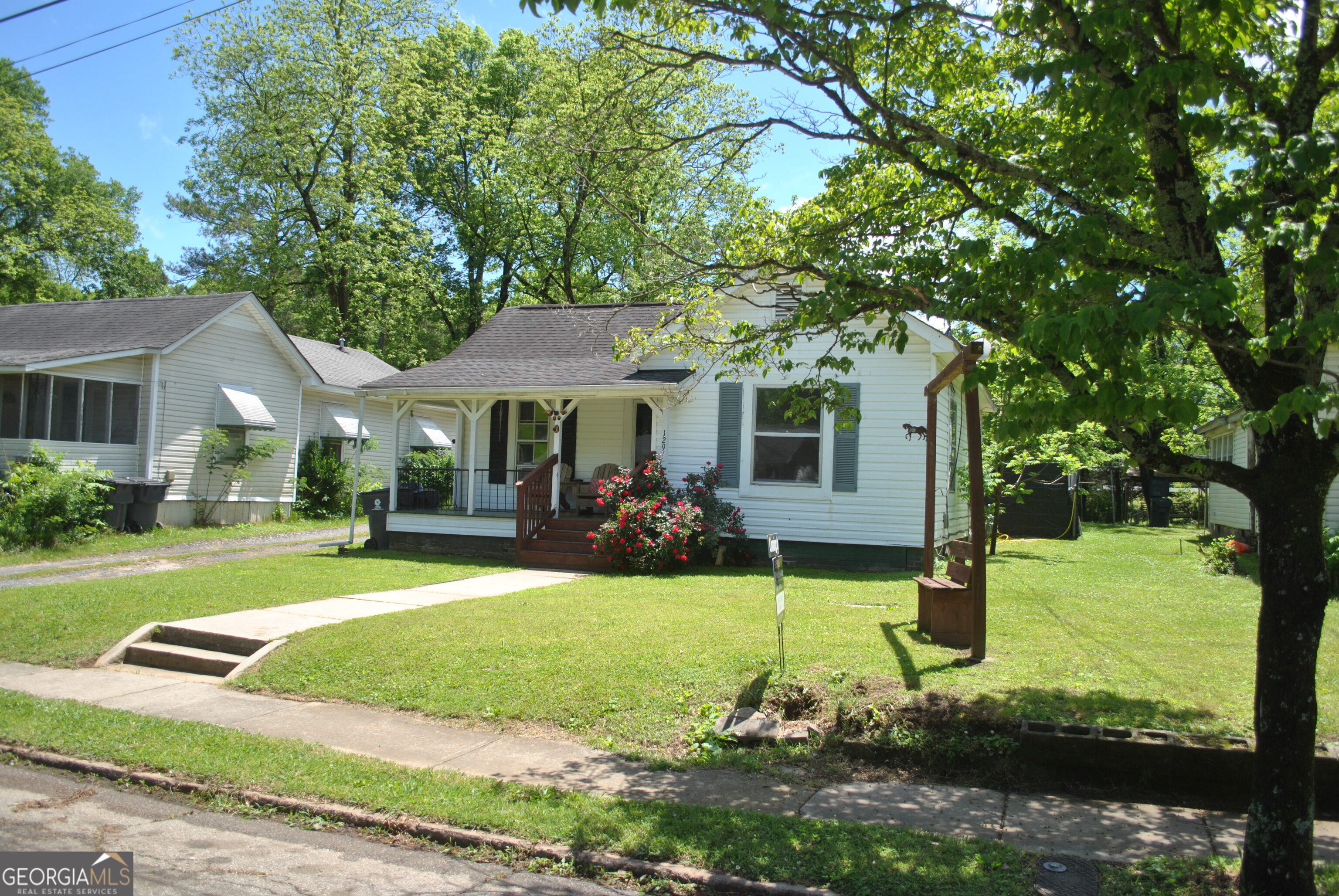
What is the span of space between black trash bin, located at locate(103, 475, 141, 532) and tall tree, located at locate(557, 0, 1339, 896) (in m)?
17.1

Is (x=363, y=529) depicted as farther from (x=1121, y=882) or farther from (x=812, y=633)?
(x=1121, y=882)

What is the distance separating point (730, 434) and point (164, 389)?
13756 mm

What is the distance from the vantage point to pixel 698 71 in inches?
326

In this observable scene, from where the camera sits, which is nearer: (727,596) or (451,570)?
(727,596)

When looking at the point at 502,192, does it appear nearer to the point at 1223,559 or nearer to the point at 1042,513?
the point at 1042,513

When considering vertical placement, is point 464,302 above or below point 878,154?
above

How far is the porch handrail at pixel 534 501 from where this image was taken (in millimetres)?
15109

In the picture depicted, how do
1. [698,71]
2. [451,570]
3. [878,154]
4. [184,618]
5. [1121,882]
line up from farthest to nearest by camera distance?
[451,570] < [184,618] < [698,71] < [878,154] < [1121,882]

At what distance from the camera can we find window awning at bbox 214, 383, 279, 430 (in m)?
21.8

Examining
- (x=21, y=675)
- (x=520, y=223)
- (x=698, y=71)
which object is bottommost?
(x=21, y=675)

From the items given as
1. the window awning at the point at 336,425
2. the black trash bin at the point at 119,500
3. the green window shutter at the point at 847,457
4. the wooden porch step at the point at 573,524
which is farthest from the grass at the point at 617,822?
the window awning at the point at 336,425

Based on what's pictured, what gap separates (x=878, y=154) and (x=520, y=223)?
2738cm

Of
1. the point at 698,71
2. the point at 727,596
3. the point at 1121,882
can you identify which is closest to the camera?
the point at 1121,882

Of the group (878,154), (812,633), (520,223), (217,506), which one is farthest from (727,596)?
(520,223)
